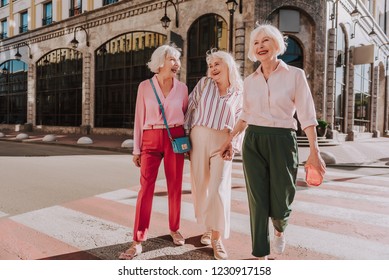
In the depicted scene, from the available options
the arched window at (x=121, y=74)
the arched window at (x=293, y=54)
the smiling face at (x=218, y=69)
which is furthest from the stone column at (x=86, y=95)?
the smiling face at (x=218, y=69)

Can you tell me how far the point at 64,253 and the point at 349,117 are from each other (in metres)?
20.5

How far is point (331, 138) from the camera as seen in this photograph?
16516 millimetres

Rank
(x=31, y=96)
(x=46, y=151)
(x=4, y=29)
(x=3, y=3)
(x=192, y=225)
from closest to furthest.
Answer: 1. (x=192, y=225)
2. (x=46, y=151)
3. (x=31, y=96)
4. (x=3, y=3)
5. (x=4, y=29)

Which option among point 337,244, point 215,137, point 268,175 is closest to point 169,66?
point 215,137

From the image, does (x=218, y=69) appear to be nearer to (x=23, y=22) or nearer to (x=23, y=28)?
(x=23, y=28)

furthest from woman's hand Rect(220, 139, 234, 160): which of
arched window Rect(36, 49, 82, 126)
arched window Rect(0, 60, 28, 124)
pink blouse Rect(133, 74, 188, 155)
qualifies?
arched window Rect(0, 60, 28, 124)

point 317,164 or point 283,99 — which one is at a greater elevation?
point 283,99

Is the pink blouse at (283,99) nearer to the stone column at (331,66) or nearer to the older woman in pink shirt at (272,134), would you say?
the older woman in pink shirt at (272,134)

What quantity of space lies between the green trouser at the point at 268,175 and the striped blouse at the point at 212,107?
0.42 m

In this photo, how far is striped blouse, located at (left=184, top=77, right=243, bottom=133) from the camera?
3164 millimetres

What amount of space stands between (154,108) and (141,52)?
1850 centimetres

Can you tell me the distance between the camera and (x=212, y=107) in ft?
10.5

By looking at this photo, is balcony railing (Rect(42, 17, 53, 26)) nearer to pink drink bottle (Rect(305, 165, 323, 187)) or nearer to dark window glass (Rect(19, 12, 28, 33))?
dark window glass (Rect(19, 12, 28, 33))

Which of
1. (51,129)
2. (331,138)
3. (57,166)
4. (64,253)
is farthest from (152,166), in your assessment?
(51,129)
